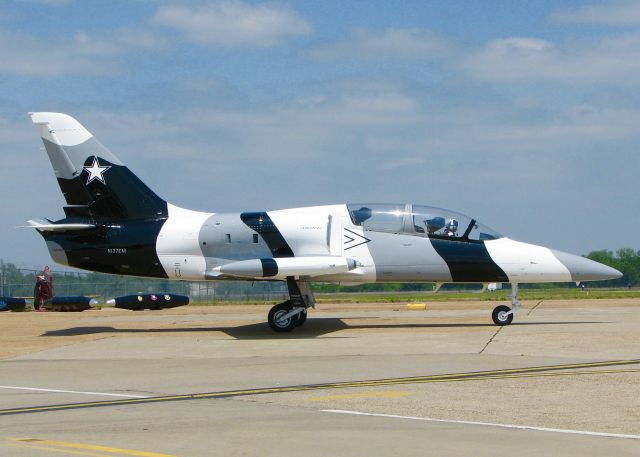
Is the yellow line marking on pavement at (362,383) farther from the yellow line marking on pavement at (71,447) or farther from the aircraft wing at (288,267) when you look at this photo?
the aircraft wing at (288,267)

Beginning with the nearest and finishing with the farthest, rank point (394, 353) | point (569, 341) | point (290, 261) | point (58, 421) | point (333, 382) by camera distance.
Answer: point (58, 421), point (333, 382), point (394, 353), point (569, 341), point (290, 261)

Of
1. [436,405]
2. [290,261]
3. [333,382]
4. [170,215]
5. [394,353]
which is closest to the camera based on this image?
[436,405]

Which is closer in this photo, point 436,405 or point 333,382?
point 436,405

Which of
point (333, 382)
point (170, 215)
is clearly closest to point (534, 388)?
point (333, 382)

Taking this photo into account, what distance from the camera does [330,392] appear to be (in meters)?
11.9

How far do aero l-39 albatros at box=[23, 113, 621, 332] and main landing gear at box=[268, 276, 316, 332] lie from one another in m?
0.03

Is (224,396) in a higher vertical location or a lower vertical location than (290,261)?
lower

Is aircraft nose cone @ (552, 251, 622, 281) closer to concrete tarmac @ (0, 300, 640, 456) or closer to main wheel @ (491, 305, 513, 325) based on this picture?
concrete tarmac @ (0, 300, 640, 456)

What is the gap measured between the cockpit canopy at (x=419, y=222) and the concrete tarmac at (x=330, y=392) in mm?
2440

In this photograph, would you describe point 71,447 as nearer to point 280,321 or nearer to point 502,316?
point 280,321

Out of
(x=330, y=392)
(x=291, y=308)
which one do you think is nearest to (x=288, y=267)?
(x=291, y=308)

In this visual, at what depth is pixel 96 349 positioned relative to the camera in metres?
19.6

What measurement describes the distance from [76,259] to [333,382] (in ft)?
40.1

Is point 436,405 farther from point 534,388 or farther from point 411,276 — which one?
point 411,276
